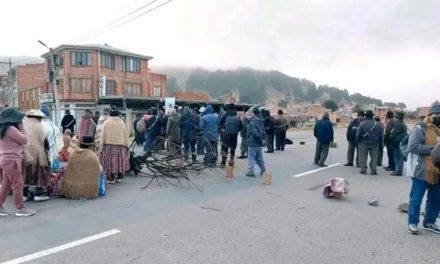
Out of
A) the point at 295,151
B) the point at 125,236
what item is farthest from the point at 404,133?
the point at 125,236

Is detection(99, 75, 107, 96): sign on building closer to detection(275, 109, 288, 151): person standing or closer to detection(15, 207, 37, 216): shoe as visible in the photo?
detection(275, 109, 288, 151): person standing

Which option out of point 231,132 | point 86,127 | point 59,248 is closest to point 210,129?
point 231,132

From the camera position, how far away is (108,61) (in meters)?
54.2

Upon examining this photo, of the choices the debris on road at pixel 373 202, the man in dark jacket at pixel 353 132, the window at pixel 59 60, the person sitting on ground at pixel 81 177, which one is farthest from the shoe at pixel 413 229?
the window at pixel 59 60

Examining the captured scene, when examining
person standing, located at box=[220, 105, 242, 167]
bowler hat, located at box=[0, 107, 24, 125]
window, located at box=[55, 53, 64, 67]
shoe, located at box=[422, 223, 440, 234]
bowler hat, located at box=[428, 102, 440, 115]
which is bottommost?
shoe, located at box=[422, 223, 440, 234]

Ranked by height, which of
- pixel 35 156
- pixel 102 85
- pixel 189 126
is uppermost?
pixel 102 85

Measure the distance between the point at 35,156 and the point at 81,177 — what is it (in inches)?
36.7

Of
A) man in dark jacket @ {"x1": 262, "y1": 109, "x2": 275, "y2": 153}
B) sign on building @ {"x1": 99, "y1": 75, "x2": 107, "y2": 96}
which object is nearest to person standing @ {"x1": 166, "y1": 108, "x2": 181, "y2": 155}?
man in dark jacket @ {"x1": 262, "y1": 109, "x2": 275, "y2": 153}

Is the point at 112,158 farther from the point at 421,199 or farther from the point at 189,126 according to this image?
the point at 421,199

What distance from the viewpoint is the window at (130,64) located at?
56.5m

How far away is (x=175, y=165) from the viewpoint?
10047 mm

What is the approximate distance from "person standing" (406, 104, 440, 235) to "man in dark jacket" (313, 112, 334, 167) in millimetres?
6995

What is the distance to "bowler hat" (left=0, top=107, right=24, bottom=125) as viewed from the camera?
6.62 metres

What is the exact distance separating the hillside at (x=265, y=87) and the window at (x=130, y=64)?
92529mm
